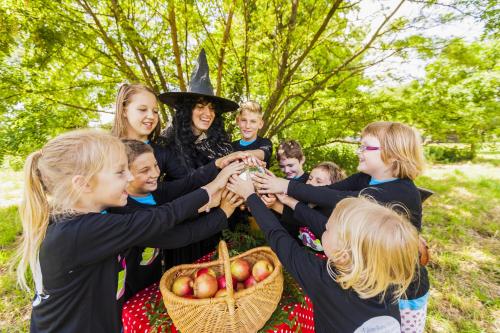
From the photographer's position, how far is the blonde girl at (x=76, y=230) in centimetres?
131

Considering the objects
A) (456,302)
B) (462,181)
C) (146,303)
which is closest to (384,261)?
(146,303)

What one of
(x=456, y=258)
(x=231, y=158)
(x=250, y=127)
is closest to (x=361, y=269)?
(x=231, y=158)

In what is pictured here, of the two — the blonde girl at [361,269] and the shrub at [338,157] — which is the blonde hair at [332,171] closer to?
the blonde girl at [361,269]

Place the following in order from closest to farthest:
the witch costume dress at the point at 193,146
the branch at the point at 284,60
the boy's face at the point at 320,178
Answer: the witch costume dress at the point at 193,146
the boy's face at the point at 320,178
the branch at the point at 284,60

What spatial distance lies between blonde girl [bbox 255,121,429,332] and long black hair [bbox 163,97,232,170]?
0.92 m

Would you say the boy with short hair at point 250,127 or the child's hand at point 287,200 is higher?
the boy with short hair at point 250,127

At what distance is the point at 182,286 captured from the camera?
5.15 feet

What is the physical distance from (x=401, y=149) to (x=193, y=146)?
6.48 feet

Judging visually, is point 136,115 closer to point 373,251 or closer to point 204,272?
point 204,272

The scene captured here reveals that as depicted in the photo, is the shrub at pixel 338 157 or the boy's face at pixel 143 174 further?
the shrub at pixel 338 157

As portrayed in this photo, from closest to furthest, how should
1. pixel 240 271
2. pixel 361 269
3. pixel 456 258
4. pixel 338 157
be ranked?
1. pixel 361 269
2. pixel 240 271
3. pixel 456 258
4. pixel 338 157

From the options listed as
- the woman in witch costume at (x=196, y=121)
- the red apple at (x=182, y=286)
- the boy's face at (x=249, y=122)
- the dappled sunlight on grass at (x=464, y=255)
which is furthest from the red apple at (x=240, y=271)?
the dappled sunlight on grass at (x=464, y=255)

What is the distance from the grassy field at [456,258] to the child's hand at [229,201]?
2635mm

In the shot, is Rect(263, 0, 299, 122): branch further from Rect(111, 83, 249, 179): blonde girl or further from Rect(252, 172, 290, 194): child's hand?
Rect(252, 172, 290, 194): child's hand
